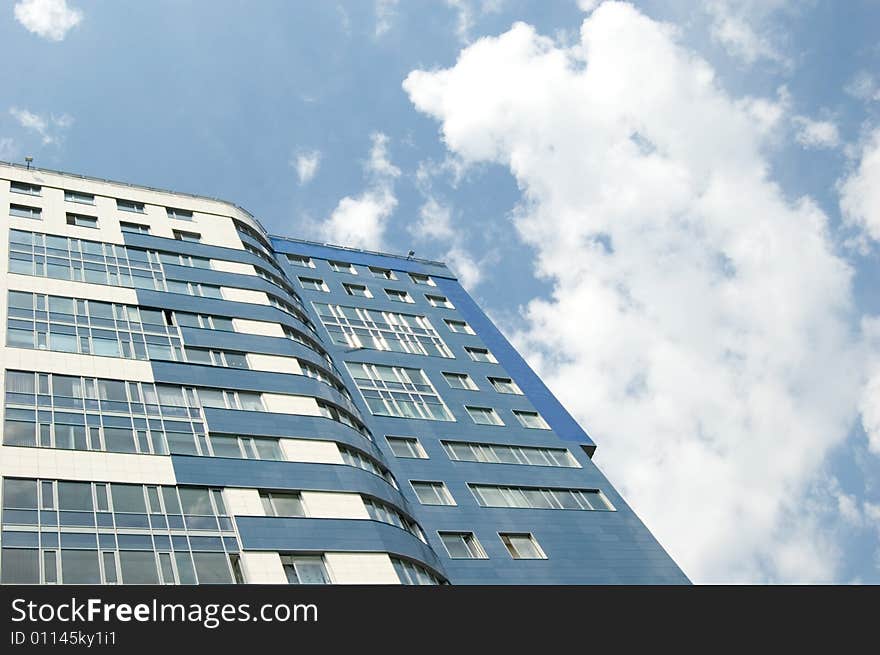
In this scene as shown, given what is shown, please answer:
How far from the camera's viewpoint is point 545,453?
4788 centimetres

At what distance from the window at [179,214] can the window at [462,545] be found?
26846mm

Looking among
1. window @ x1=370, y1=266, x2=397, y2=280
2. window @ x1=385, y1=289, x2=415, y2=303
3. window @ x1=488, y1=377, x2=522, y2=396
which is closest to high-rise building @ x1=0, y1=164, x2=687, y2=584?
window @ x1=488, y1=377, x2=522, y2=396

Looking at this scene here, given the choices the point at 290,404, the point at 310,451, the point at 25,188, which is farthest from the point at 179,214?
the point at 310,451

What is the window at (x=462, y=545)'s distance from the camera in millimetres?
37625

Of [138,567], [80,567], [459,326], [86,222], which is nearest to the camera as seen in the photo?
[80,567]

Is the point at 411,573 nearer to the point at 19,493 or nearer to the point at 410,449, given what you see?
the point at 410,449

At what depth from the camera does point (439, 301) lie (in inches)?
2464

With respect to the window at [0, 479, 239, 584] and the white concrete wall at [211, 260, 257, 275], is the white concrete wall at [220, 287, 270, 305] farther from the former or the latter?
the window at [0, 479, 239, 584]

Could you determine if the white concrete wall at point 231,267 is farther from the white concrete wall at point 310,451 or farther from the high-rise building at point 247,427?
the white concrete wall at point 310,451

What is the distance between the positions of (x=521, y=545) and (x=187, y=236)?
2775 centimetres

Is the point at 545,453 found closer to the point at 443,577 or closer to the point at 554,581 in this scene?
the point at 554,581

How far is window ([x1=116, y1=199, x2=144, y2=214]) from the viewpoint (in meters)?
48.8

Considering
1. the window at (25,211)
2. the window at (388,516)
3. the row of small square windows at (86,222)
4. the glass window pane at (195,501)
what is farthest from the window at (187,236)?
the window at (388,516)
